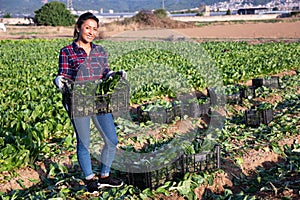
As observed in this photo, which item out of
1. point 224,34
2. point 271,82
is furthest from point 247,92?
point 224,34

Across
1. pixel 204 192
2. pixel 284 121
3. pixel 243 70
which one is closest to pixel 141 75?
pixel 243 70

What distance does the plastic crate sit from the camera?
3.96m

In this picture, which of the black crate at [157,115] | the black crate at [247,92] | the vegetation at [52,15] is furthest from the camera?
the vegetation at [52,15]

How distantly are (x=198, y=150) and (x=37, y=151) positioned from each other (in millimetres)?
2482

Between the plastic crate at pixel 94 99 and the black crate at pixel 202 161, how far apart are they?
1263mm

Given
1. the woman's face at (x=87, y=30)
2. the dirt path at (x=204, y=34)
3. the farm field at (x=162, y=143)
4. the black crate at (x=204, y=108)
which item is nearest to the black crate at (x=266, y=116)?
the farm field at (x=162, y=143)

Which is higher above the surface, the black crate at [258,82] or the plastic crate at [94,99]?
the plastic crate at [94,99]

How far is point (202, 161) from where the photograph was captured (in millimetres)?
5094

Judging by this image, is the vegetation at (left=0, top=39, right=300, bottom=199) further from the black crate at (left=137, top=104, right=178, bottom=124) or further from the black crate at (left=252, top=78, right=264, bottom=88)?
the black crate at (left=137, top=104, right=178, bottom=124)

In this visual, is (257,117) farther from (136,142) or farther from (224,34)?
(224,34)

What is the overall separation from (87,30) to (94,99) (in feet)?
2.50

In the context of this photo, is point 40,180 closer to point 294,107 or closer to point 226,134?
point 226,134

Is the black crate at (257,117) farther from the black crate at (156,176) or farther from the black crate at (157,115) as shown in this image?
the black crate at (156,176)

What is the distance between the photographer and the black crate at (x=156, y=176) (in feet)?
15.4
